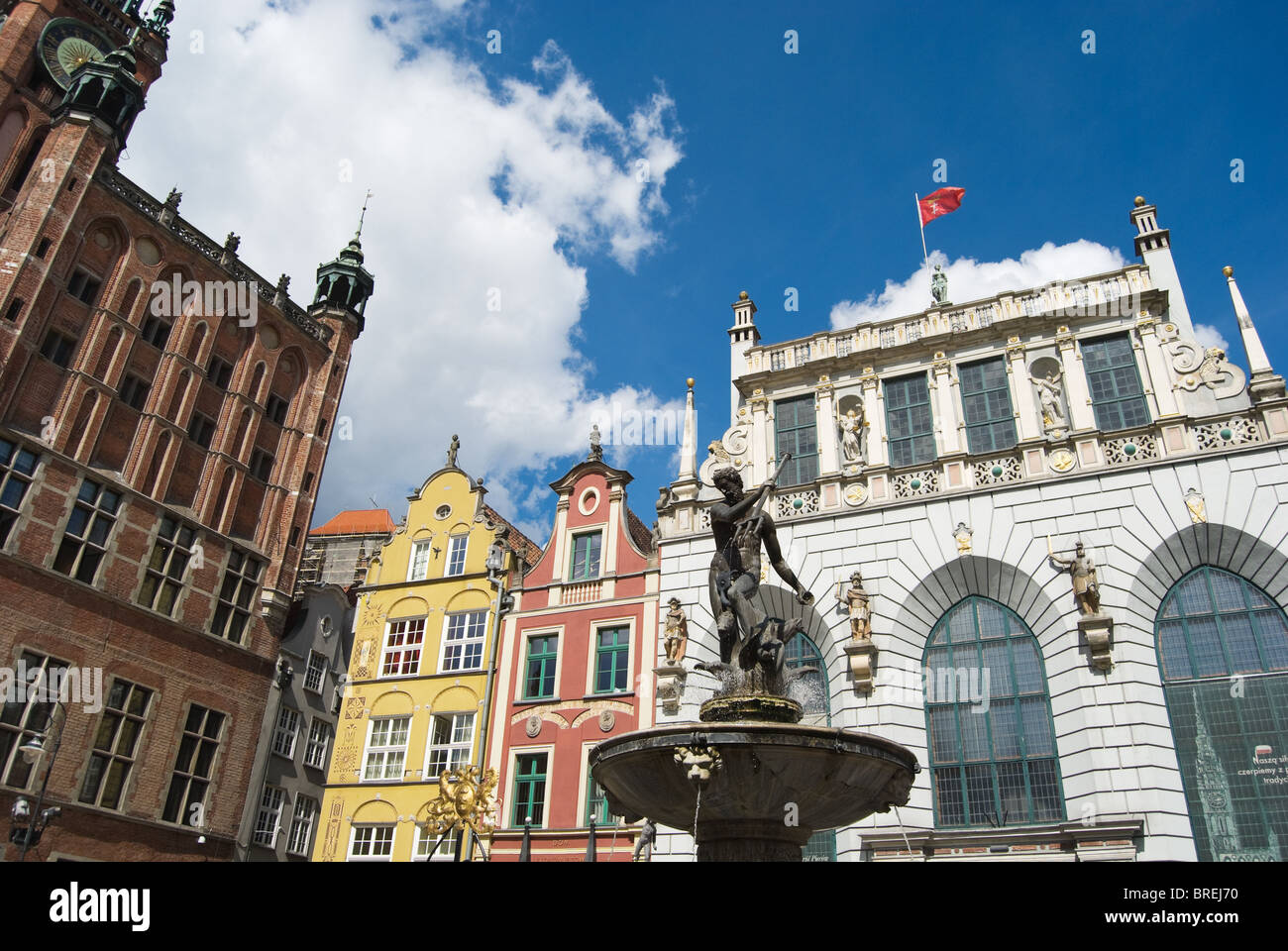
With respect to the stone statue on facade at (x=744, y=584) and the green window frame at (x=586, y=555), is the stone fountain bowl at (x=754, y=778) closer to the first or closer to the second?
the stone statue on facade at (x=744, y=584)

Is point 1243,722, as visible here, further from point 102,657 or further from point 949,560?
point 102,657

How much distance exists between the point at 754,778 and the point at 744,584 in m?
2.74

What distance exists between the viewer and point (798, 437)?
85.6 feet

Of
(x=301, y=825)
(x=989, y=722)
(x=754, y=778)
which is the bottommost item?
(x=754, y=778)

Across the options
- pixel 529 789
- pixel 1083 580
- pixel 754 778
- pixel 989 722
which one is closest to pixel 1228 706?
pixel 1083 580

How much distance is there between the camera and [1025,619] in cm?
2094

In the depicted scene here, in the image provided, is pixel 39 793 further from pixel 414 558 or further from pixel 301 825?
pixel 414 558

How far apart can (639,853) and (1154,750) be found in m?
11.0

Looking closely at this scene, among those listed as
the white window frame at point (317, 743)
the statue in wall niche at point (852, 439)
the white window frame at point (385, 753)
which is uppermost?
the statue in wall niche at point (852, 439)

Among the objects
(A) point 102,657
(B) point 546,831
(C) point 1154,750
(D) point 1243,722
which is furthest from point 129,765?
(D) point 1243,722

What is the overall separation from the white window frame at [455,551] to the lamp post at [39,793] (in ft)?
37.7

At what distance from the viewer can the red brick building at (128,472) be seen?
2519cm

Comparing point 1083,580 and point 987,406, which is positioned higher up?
point 987,406

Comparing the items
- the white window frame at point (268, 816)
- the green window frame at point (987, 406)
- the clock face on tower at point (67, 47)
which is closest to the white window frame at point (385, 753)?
the white window frame at point (268, 816)
